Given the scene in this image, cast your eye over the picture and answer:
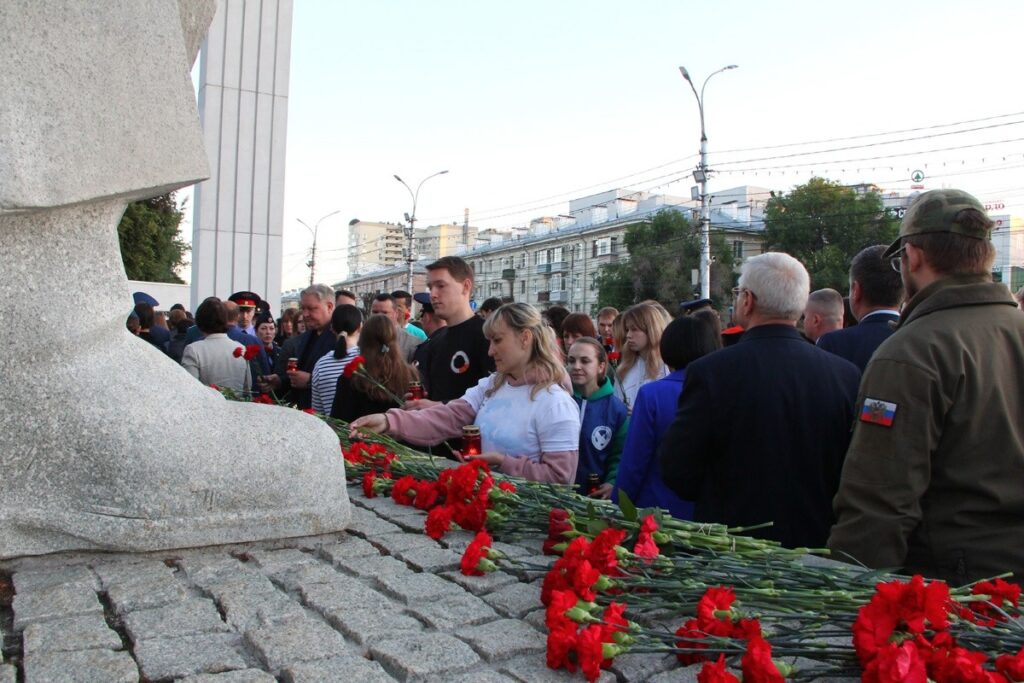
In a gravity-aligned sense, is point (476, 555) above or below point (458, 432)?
below

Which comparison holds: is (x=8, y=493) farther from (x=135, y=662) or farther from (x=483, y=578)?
(x=483, y=578)

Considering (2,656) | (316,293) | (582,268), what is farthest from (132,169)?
(582,268)

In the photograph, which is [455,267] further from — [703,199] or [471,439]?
[703,199]

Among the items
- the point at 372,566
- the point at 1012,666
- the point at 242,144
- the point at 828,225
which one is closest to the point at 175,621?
the point at 372,566

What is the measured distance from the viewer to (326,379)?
6.03 meters

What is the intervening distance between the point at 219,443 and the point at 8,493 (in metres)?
0.65

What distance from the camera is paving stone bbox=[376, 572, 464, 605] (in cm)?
230

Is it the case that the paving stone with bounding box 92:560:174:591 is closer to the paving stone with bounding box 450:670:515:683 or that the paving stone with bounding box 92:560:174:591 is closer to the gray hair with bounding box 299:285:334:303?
the paving stone with bounding box 450:670:515:683

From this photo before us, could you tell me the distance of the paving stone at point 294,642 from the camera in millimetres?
1891

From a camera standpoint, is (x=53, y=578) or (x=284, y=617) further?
(x=53, y=578)

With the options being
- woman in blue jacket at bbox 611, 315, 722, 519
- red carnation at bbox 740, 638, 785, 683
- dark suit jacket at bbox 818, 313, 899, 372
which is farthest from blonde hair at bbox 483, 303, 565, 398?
red carnation at bbox 740, 638, 785, 683

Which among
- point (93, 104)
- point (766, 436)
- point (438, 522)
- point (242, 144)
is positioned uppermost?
point (242, 144)

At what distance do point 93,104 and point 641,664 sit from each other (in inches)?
91.3

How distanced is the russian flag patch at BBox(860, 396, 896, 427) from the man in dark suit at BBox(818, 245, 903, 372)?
180 cm
